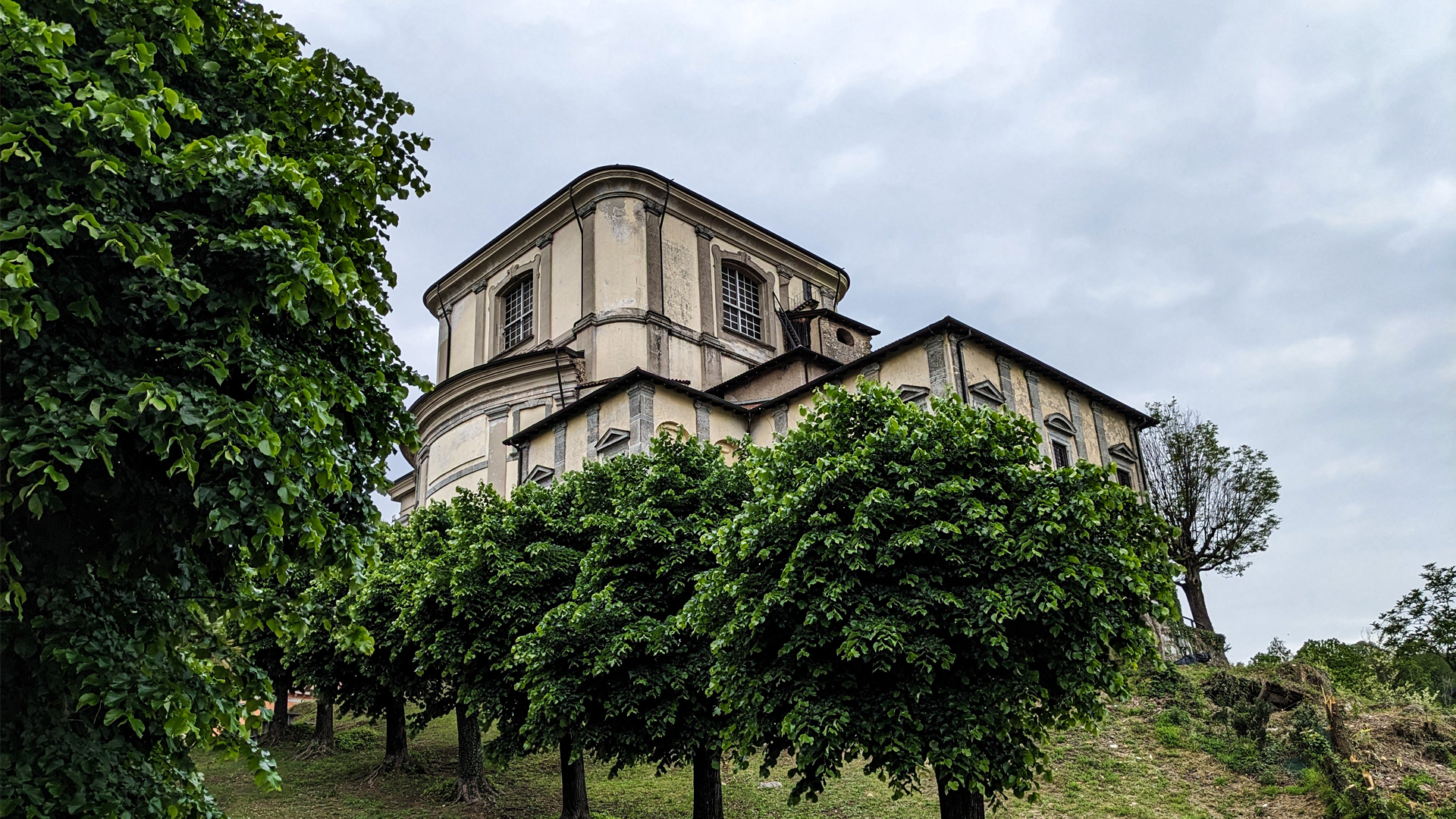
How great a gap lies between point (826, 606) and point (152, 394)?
7.03 m

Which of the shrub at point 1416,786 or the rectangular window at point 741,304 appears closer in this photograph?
the shrub at point 1416,786

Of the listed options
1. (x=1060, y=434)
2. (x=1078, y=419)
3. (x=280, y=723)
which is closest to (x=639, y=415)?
(x=1060, y=434)

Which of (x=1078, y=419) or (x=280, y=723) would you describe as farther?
(x=1078, y=419)

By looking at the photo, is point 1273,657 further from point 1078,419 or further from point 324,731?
point 324,731

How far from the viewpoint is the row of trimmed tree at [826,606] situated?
10.5 meters

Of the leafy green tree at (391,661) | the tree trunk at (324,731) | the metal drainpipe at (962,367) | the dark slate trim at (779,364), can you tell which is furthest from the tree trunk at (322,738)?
the metal drainpipe at (962,367)

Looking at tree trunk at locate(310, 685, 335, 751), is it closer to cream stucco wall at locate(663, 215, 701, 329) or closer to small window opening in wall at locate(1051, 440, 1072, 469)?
cream stucco wall at locate(663, 215, 701, 329)

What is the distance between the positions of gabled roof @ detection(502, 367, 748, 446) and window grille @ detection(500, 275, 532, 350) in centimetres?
647

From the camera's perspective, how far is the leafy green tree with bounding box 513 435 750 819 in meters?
13.1

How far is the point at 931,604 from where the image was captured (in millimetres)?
10703

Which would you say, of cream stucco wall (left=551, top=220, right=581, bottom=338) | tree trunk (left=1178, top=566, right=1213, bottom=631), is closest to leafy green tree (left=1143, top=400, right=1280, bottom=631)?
tree trunk (left=1178, top=566, right=1213, bottom=631)

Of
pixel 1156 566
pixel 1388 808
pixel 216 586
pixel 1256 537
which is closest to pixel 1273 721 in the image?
pixel 1388 808

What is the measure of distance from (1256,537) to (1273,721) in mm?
15561

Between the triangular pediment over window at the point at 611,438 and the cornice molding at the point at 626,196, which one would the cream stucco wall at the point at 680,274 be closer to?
the cornice molding at the point at 626,196
